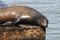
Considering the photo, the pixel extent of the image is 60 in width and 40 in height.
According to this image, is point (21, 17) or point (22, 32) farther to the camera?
point (21, 17)

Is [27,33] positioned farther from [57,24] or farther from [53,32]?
[57,24]

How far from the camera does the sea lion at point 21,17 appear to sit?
3.98 meters

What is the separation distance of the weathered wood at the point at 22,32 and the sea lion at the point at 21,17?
167 millimetres

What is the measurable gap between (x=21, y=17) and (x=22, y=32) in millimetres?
274

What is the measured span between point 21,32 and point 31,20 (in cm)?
30

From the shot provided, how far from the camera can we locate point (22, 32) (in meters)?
3.79

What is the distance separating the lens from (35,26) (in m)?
3.82

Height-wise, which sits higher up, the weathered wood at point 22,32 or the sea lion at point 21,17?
the sea lion at point 21,17

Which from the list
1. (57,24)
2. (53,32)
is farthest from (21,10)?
(57,24)

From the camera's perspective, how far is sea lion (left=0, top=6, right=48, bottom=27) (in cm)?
398

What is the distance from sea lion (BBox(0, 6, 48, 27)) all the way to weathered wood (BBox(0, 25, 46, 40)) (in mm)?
167

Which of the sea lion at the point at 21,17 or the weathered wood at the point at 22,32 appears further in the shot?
the sea lion at the point at 21,17

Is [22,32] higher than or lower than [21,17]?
lower

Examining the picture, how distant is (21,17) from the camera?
157 inches
